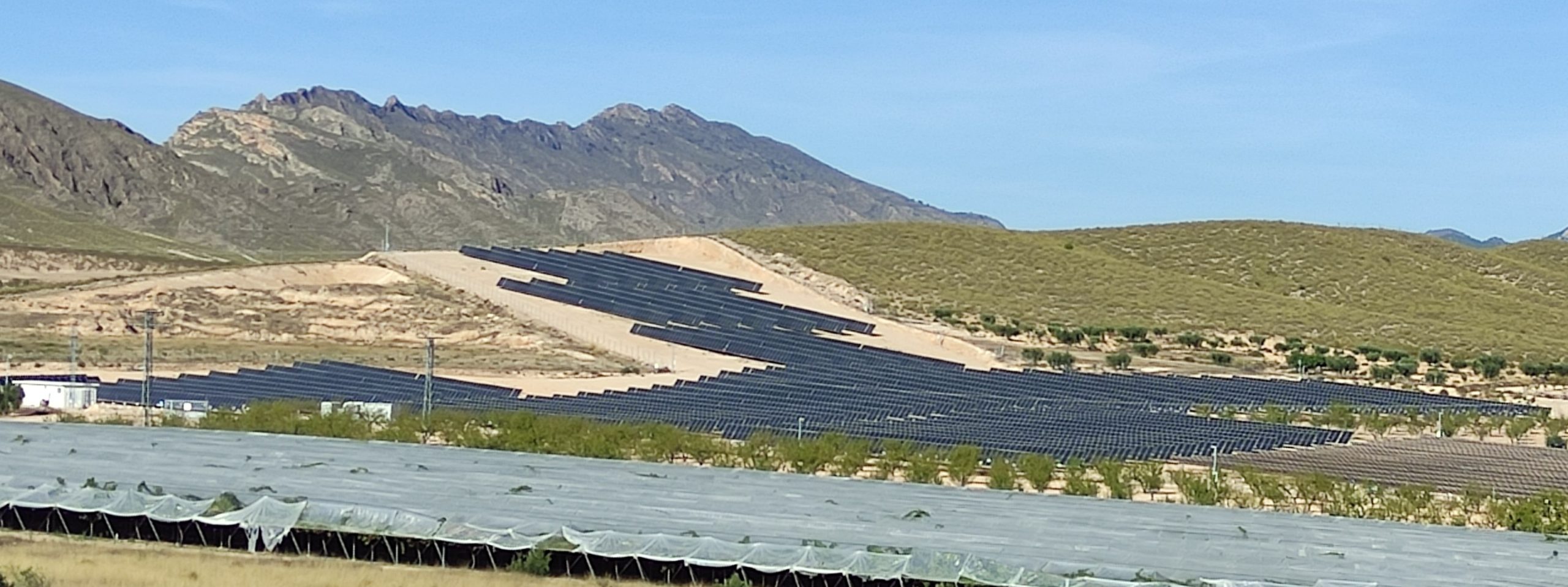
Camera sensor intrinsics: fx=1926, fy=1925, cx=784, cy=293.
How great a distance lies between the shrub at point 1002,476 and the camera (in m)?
36.6

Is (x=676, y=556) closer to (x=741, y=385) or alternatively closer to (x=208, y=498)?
(x=208, y=498)

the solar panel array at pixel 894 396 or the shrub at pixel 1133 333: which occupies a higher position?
the shrub at pixel 1133 333

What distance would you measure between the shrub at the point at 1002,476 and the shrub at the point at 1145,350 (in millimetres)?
45894

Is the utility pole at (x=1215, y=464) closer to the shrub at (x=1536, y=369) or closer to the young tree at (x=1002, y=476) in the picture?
the young tree at (x=1002, y=476)

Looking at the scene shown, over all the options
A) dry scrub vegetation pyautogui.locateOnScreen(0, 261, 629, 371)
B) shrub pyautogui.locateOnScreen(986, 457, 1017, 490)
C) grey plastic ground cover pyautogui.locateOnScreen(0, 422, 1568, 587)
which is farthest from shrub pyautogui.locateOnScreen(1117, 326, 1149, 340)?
grey plastic ground cover pyautogui.locateOnScreen(0, 422, 1568, 587)

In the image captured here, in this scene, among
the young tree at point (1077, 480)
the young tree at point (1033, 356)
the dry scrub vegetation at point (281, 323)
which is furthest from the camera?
the young tree at point (1033, 356)

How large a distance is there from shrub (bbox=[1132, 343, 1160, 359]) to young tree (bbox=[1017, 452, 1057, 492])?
149ft

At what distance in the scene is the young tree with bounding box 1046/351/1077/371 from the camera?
7581 centimetres

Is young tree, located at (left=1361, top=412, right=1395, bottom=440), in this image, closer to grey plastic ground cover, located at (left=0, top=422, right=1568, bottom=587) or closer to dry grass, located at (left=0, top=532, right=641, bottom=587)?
grey plastic ground cover, located at (left=0, top=422, right=1568, bottom=587)

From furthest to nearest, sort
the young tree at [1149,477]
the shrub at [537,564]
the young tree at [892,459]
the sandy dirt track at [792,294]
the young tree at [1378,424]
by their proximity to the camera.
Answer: the sandy dirt track at [792,294] → the young tree at [1378,424] → the young tree at [892,459] → the young tree at [1149,477] → the shrub at [537,564]

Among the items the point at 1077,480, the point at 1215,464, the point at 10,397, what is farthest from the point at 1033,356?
the point at 1077,480

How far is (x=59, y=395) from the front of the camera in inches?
1998

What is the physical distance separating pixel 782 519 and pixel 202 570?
7.52 metres

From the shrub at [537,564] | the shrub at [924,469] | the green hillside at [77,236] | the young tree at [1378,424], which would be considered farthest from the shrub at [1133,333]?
the green hillside at [77,236]
